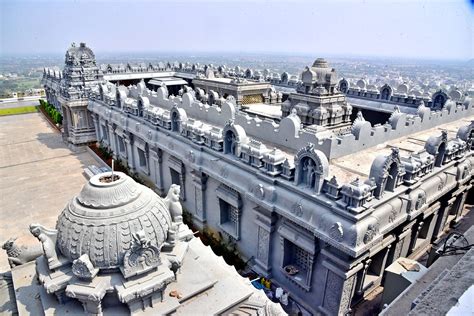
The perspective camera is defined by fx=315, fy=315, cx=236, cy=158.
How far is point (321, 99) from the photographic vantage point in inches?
843

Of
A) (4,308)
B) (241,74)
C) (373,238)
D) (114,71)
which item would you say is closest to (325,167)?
(373,238)

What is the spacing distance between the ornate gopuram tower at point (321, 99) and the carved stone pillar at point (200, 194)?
795cm

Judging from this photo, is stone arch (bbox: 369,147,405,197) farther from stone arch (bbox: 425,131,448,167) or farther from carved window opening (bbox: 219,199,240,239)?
carved window opening (bbox: 219,199,240,239)

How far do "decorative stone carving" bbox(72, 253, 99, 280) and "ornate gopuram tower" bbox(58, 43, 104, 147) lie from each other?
116ft

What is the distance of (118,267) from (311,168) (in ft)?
27.8

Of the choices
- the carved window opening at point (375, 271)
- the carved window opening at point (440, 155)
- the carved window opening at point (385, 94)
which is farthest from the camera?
the carved window opening at point (385, 94)

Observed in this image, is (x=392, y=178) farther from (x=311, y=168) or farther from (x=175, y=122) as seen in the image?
(x=175, y=122)

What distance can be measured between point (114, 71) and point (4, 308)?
1905 inches

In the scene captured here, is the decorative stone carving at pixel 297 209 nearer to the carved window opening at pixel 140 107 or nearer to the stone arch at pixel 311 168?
the stone arch at pixel 311 168

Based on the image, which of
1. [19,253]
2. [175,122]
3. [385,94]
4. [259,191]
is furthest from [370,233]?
[385,94]

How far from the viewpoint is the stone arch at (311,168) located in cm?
1271

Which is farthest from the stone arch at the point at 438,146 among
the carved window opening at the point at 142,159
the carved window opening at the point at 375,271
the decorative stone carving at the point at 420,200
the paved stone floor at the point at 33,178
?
the paved stone floor at the point at 33,178

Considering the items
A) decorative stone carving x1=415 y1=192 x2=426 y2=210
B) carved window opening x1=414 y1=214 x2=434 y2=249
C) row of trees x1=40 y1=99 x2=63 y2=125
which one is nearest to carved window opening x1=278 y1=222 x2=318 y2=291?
decorative stone carving x1=415 y1=192 x2=426 y2=210

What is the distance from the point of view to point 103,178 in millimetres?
8633
